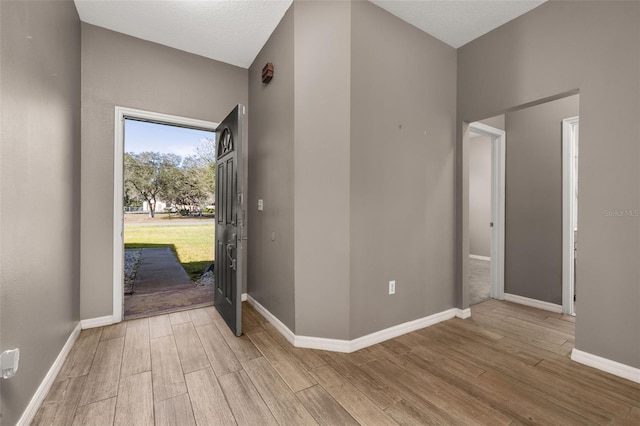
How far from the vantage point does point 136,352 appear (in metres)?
2.21

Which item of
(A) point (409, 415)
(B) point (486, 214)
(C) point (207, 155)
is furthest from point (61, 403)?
(C) point (207, 155)

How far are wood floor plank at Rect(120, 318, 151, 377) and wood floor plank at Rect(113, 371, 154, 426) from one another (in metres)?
0.09

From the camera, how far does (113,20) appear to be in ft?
8.52

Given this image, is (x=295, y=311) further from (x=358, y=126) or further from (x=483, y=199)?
(x=483, y=199)

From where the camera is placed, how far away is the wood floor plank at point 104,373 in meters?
1.70

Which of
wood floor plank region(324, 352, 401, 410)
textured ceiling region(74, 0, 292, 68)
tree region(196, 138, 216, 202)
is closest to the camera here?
wood floor plank region(324, 352, 401, 410)

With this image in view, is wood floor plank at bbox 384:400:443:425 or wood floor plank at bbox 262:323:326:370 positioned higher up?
wood floor plank at bbox 262:323:326:370

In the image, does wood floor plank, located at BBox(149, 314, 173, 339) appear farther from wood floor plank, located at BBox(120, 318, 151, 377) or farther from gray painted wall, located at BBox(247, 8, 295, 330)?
gray painted wall, located at BBox(247, 8, 295, 330)

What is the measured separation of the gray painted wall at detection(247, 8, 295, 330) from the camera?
243 cm

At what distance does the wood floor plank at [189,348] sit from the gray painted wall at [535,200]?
3608 millimetres

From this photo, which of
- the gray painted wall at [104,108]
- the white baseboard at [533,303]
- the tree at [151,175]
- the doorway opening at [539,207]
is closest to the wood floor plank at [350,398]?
the doorway opening at [539,207]

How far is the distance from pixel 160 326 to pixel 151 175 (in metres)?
6.97

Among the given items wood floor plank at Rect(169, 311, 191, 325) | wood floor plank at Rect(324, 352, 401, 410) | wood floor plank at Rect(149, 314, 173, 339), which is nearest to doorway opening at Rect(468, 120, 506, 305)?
wood floor plank at Rect(324, 352, 401, 410)

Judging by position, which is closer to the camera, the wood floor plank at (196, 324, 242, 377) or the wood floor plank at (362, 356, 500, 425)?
the wood floor plank at (362, 356, 500, 425)
